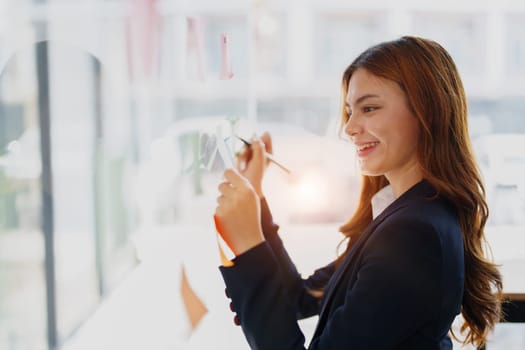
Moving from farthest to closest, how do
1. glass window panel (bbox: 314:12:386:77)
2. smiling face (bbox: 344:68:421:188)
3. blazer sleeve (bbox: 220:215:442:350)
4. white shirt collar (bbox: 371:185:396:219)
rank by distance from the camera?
glass window panel (bbox: 314:12:386:77), white shirt collar (bbox: 371:185:396:219), smiling face (bbox: 344:68:421:188), blazer sleeve (bbox: 220:215:442:350)

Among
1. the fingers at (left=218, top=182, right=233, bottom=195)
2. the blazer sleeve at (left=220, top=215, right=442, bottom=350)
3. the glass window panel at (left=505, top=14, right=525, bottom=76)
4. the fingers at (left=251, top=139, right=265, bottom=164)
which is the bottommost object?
the blazer sleeve at (left=220, top=215, right=442, bottom=350)

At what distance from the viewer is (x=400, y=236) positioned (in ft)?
2.21

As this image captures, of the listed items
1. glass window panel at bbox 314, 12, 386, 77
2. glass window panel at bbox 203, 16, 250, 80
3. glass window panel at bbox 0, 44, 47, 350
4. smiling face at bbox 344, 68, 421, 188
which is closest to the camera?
smiling face at bbox 344, 68, 421, 188

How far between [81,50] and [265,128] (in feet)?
1.61

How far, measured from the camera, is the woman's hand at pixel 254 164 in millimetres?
953

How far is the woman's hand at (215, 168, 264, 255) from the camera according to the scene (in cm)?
79

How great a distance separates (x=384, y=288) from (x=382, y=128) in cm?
25

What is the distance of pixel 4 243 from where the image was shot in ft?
3.63

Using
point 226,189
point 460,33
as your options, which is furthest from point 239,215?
point 460,33

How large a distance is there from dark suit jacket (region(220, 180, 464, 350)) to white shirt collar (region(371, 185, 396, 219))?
160mm

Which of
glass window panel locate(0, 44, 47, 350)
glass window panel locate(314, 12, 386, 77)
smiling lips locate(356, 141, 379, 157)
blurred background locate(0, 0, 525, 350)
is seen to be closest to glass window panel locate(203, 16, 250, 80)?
blurred background locate(0, 0, 525, 350)

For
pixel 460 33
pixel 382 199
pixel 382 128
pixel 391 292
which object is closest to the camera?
pixel 391 292

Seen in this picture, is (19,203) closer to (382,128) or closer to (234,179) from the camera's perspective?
(234,179)

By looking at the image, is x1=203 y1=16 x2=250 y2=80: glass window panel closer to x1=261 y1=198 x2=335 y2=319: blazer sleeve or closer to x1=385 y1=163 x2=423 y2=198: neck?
x1=261 y1=198 x2=335 y2=319: blazer sleeve
